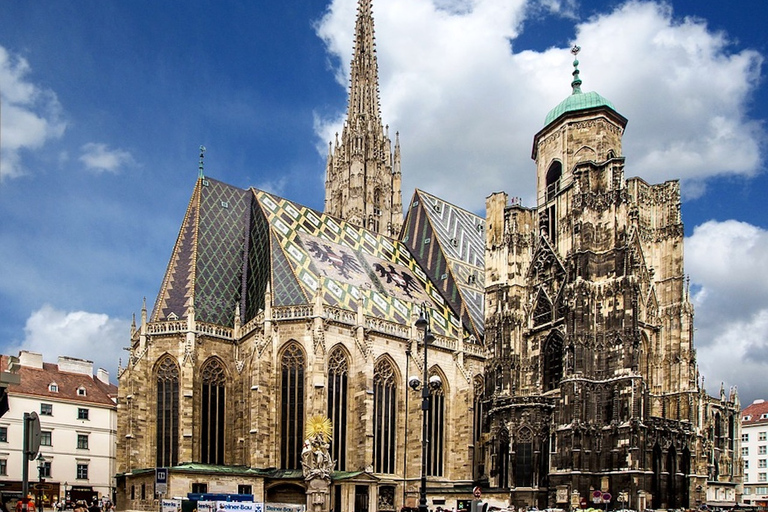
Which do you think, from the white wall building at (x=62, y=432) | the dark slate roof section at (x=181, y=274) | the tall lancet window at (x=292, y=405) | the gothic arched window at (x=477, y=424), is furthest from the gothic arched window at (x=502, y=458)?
the white wall building at (x=62, y=432)

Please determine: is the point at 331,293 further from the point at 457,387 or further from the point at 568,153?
the point at 568,153

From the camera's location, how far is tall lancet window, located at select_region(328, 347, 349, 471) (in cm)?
3959

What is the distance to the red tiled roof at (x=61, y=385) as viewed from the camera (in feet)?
155

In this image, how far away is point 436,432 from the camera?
43.6 m

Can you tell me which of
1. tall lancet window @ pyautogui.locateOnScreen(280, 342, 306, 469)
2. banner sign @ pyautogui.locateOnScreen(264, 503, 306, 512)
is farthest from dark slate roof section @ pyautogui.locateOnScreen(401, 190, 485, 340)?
banner sign @ pyautogui.locateOnScreen(264, 503, 306, 512)

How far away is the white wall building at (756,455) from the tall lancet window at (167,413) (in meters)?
51.5

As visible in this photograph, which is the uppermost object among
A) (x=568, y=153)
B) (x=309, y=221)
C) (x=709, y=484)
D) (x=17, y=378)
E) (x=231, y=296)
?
(x=568, y=153)

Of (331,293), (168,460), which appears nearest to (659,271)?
(331,293)

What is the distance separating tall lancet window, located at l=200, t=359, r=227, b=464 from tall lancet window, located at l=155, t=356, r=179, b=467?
1323 mm

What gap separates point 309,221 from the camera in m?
47.8

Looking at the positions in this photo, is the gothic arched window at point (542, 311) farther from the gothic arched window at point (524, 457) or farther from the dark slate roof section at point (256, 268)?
the dark slate roof section at point (256, 268)

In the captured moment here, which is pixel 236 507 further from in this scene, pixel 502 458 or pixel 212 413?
pixel 502 458

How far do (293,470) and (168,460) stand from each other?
6.18 metres

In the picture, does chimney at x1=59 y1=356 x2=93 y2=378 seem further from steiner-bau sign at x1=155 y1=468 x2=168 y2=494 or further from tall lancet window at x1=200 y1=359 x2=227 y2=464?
steiner-bau sign at x1=155 y1=468 x2=168 y2=494
